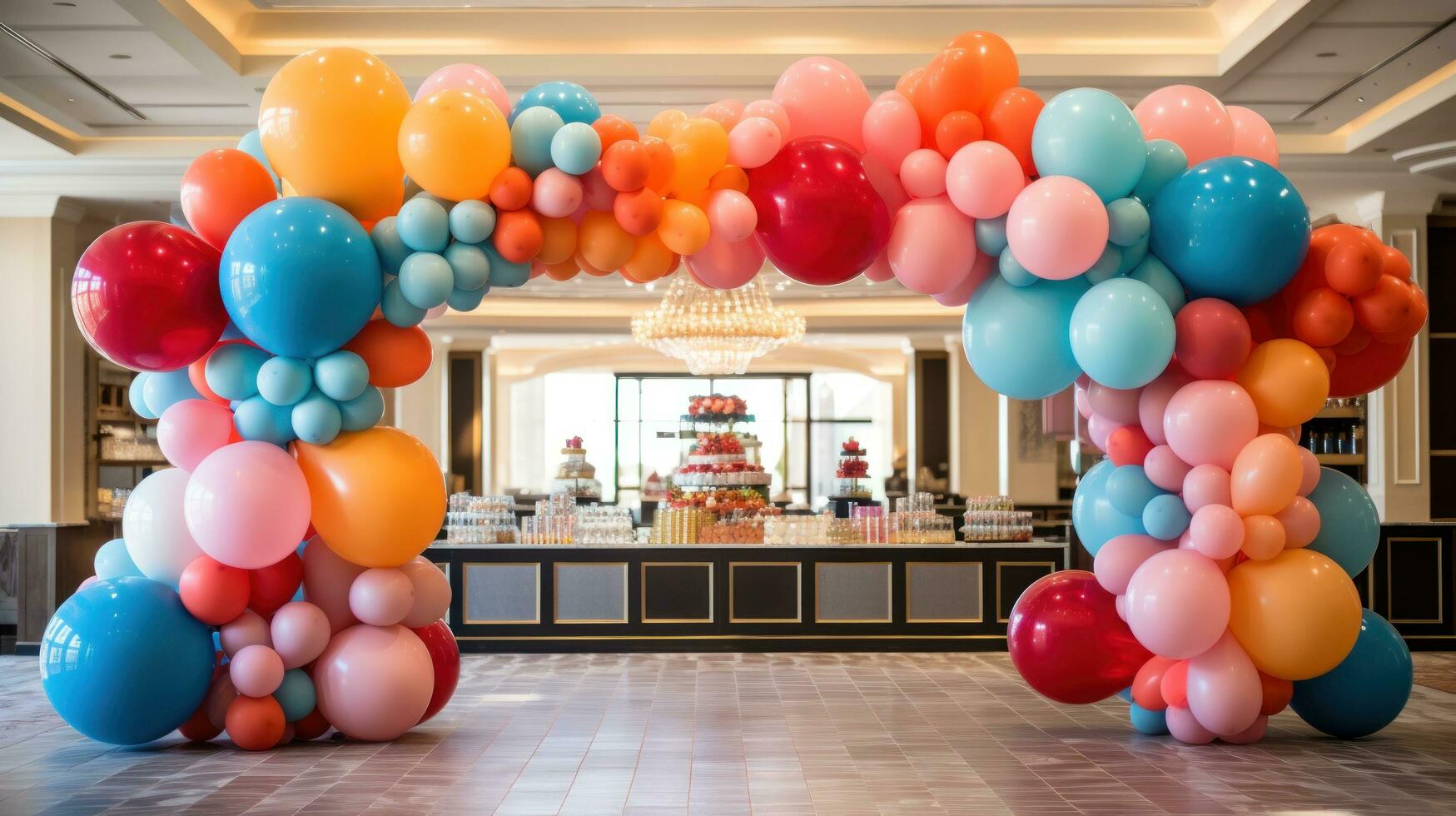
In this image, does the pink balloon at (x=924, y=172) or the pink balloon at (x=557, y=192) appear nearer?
the pink balloon at (x=557, y=192)

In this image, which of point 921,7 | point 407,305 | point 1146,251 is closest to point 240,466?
point 407,305

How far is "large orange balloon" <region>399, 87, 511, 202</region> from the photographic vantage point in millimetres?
4754

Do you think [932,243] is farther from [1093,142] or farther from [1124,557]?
[1124,557]

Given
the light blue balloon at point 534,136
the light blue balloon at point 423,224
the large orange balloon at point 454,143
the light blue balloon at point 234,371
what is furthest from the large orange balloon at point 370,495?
the light blue balloon at point 534,136

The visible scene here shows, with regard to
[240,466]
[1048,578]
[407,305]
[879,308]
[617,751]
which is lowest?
[617,751]

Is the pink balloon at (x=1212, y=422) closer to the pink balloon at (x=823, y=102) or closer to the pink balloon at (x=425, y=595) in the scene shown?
the pink balloon at (x=823, y=102)

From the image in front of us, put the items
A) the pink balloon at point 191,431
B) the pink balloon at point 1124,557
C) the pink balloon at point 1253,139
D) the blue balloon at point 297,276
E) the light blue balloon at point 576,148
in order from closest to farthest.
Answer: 1. the blue balloon at point 297,276
2. the light blue balloon at point 576,148
3. the pink balloon at point 191,431
4. the pink balloon at point 1124,557
5. the pink balloon at point 1253,139

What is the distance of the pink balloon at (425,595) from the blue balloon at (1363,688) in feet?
12.3

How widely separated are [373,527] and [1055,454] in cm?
1357

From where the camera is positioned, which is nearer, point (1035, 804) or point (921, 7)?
point (1035, 804)

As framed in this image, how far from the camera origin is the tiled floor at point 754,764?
4.29 m

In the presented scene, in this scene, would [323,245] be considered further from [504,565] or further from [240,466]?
[504,565]

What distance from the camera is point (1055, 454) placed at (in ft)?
56.1

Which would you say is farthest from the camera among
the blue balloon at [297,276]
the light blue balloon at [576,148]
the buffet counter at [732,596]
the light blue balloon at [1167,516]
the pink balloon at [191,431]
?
the buffet counter at [732,596]
